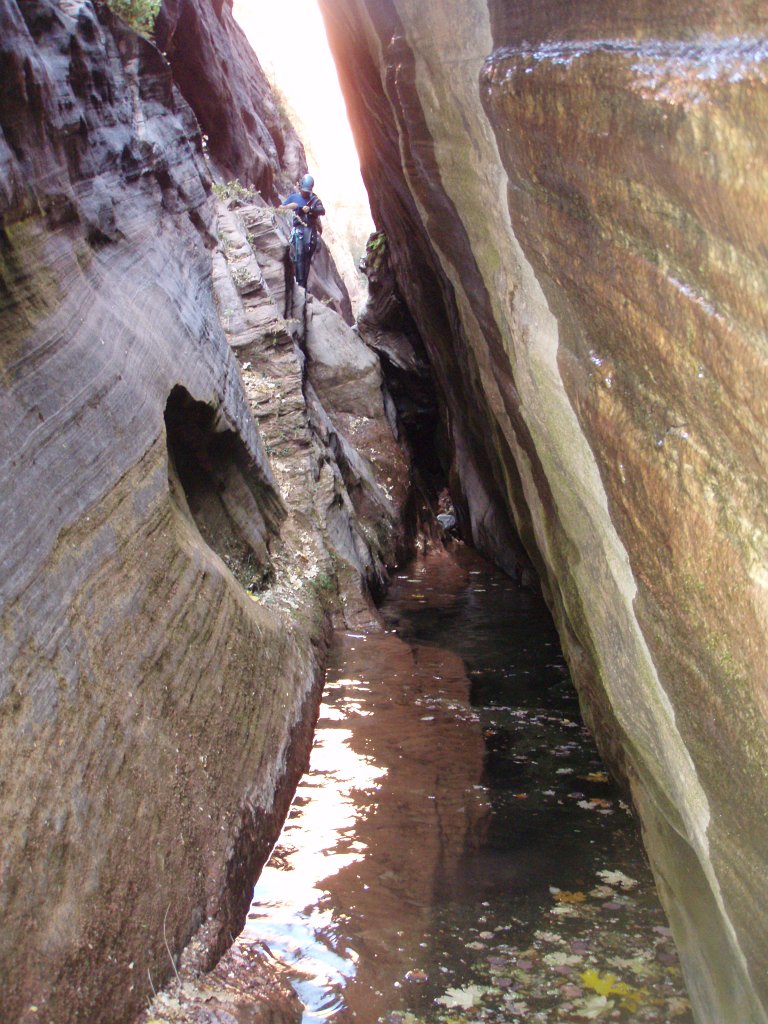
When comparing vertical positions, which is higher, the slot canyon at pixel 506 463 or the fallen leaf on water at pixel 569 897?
the slot canyon at pixel 506 463

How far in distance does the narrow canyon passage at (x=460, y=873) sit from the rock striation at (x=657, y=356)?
299 millimetres

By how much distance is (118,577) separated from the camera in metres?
4.30

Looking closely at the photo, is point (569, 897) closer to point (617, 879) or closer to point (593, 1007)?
point (617, 879)

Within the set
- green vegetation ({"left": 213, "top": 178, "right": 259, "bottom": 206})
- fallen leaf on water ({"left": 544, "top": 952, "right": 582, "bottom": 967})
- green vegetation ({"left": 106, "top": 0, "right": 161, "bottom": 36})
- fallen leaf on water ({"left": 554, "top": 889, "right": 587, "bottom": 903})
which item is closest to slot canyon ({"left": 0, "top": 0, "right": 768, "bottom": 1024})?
fallen leaf on water ({"left": 544, "top": 952, "right": 582, "bottom": 967})

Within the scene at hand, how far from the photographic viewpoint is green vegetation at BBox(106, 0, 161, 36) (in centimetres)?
896

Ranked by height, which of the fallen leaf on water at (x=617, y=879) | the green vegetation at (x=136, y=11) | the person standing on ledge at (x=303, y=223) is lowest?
the fallen leaf on water at (x=617, y=879)

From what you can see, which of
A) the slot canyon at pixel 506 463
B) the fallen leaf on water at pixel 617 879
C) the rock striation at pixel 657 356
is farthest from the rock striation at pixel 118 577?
the rock striation at pixel 657 356

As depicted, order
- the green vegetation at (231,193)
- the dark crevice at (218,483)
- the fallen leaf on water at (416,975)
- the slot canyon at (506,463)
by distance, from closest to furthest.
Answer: the slot canyon at (506,463)
the fallen leaf on water at (416,975)
the dark crevice at (218,483)
the green vegetation at (231,193)

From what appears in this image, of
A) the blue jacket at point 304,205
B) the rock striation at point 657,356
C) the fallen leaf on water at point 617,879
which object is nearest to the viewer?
the rock striation at point 657,356

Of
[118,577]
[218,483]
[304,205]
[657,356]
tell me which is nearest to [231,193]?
[304,205]

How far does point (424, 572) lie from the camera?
1502 cm

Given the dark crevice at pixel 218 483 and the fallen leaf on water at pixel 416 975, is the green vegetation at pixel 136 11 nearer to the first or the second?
the dark crevice at pixel 218 483

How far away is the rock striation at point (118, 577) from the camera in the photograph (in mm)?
3217

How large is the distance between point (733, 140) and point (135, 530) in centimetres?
339
